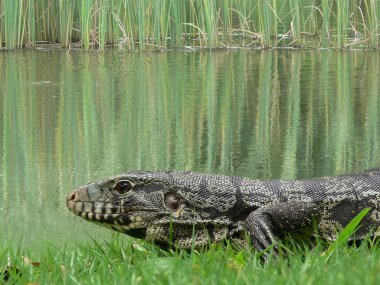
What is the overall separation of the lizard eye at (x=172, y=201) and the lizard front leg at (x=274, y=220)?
0.31 meters

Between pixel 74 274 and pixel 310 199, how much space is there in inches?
42.1

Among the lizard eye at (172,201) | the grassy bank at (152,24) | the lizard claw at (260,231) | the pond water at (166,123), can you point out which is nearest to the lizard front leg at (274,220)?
the lizard claw at (260,231)

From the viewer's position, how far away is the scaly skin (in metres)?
3.91

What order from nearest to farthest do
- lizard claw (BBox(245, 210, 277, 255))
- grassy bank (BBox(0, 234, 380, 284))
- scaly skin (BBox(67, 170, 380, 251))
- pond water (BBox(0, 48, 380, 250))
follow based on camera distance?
grassy bank (BBox(0, 234, 380, 284)), lizard claw (BBox(245, 210, 277, 255)), scaly skin (BBox(67, 170, 380, 251)), pond water (BBox(0, 48, 380, 250))

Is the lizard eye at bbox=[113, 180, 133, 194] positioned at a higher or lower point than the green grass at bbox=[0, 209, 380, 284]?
higher

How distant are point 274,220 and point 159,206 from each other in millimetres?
483

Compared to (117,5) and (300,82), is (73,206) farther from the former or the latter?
(117,5)

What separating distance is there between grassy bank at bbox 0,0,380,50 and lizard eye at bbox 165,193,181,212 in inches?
375

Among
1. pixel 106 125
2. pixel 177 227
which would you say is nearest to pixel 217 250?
pixel 177 227

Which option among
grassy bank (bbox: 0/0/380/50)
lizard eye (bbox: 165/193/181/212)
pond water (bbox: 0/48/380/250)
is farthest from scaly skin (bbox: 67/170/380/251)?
grassy bank (bbox: 0/0/380/50)

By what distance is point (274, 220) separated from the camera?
12.5 feet

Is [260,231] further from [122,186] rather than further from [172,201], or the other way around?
[122,186]

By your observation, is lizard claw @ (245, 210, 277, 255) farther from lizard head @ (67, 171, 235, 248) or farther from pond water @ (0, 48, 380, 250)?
pond water @ (0, 48, 380, 250)

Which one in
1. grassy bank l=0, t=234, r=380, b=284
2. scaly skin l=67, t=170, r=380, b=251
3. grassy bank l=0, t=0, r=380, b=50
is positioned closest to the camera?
grassy bank l=0, t=234, r=380, b=284
